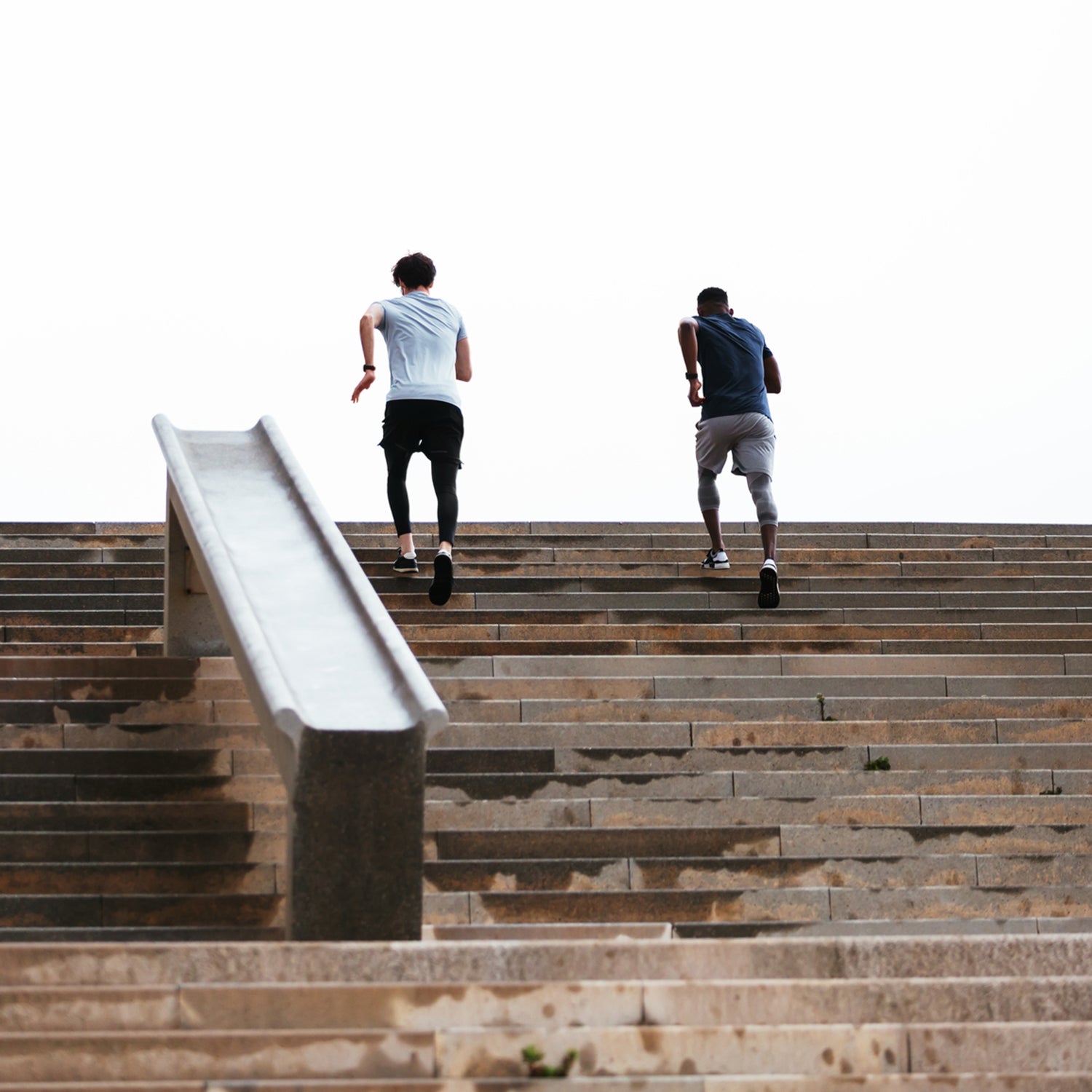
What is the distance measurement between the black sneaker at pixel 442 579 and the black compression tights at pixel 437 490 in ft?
0.36

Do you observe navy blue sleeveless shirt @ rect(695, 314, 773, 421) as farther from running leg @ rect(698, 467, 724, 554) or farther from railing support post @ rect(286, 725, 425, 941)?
railing support post @ rect(286, 725, 425, 941)

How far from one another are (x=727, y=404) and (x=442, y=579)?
6.48 feet

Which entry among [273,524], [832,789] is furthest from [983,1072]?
[273,524]

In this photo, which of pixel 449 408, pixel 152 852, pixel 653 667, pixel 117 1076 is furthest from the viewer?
pixel 449 408

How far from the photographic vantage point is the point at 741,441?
29.4 ft

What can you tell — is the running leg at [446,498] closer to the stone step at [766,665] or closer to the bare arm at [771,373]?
the stone step at [766,665]

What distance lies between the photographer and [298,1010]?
3.69 metres

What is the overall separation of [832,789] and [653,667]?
1.50 meters

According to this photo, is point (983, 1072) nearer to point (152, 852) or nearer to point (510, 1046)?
point (510, 1046)

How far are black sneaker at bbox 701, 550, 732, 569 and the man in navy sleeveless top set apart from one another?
3cm

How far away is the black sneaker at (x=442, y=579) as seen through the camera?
26.5ft

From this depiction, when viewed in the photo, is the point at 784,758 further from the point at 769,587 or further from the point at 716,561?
the point at 716,561

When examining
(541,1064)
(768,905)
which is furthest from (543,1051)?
(768,905)

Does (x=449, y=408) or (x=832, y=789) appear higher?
(x=449, y=408)
